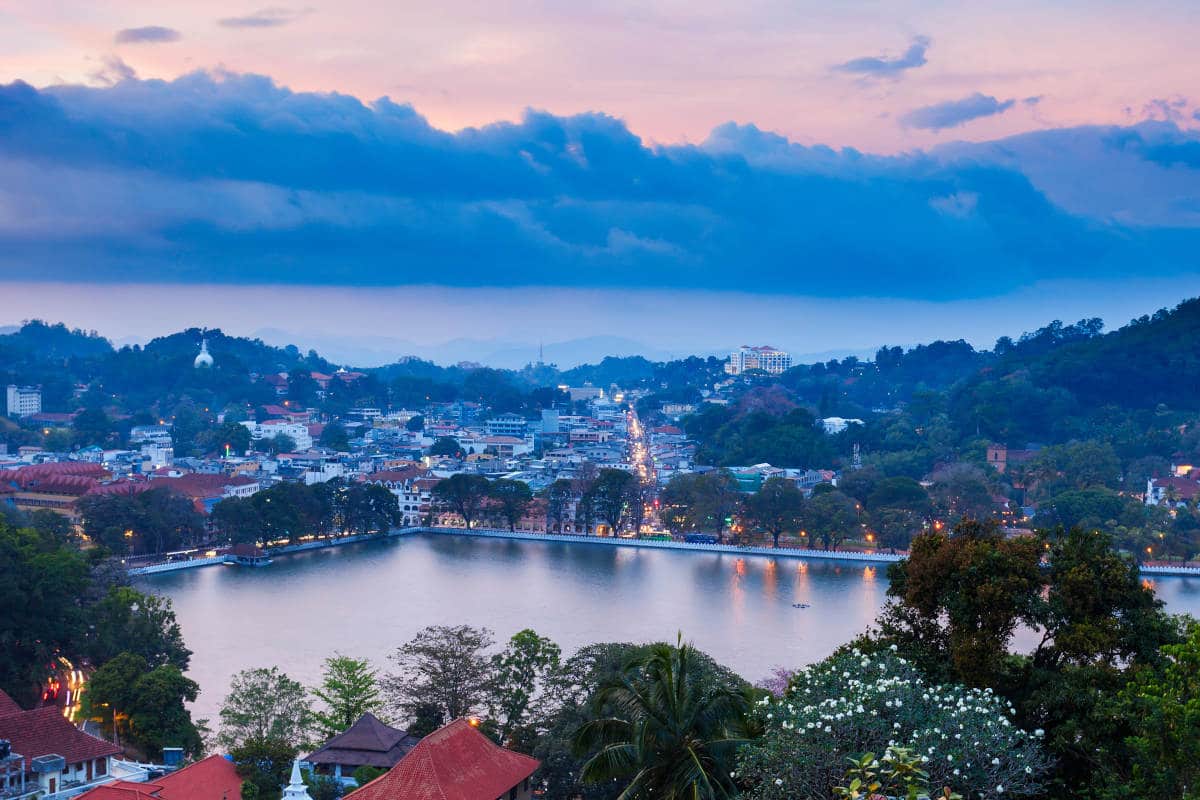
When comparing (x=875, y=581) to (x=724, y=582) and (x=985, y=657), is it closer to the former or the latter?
(x=724, y=582)

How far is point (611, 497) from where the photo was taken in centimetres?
2212

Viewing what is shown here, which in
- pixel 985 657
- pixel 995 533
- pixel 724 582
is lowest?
pixel 724 582

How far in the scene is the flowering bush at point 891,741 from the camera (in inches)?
151

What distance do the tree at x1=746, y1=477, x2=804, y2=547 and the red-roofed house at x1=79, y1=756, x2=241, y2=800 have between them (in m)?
15.1

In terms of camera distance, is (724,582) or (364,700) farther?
(724,582)

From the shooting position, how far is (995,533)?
18.6 feet

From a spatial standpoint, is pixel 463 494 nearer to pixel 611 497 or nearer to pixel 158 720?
pixel 611 497

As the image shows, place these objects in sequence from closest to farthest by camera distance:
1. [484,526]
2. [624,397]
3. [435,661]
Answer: [435,661] → [484,526] → [624,397]

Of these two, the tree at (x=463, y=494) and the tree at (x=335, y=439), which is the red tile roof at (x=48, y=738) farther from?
the tree at (x=335, y=439)

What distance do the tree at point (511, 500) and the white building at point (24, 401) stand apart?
78.6ft

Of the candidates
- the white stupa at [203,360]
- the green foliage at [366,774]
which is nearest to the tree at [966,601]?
the green foliage at [366,774]

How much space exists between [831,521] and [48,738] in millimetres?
15321

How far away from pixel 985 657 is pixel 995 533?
0.94 meters

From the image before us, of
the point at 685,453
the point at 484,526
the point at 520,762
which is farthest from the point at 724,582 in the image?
the point at 685,453
